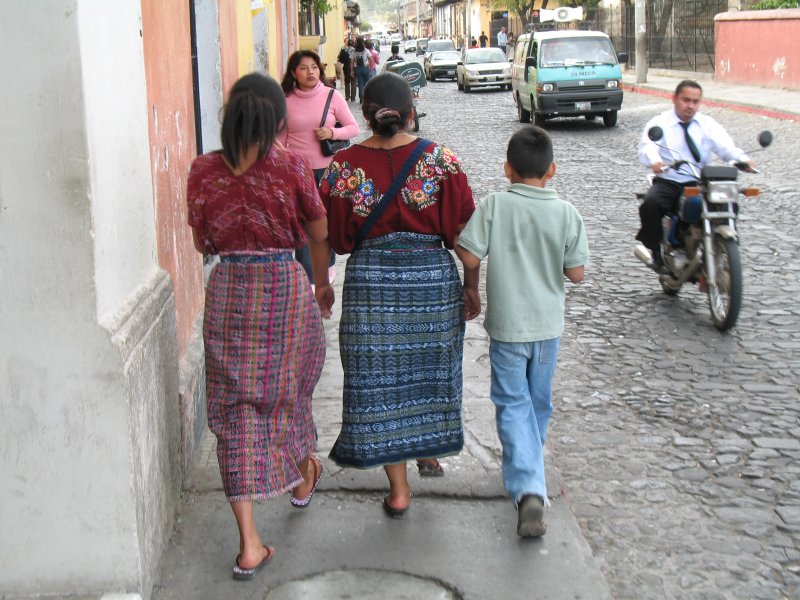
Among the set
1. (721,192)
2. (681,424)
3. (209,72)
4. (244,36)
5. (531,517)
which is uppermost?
(244,36)

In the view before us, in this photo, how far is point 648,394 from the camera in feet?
18.7

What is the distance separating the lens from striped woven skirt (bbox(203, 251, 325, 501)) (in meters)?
3.59

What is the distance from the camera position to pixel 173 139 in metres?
4.78

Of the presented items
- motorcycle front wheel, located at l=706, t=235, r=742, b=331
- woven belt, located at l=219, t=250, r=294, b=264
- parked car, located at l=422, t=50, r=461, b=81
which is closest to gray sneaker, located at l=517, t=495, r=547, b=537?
woven belt, located at l=219, t=250, r=294, b=264

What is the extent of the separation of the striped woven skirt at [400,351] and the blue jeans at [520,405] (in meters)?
0.16

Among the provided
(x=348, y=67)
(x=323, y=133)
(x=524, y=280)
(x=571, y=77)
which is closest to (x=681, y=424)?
(x=524, y=280)

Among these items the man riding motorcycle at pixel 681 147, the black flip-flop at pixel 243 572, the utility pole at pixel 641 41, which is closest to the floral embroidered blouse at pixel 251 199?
the black flip-flop at pixel 243 572

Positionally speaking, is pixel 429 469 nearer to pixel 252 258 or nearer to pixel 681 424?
pixel 252 258

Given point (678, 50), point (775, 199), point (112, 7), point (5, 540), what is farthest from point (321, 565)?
point (678, 50)

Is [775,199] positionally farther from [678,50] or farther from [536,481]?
[678,50]

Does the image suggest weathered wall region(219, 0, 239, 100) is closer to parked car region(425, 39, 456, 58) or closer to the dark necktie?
→ the dark necktie

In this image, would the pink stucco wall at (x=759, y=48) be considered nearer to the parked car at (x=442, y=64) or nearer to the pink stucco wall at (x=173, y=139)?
the parked car at (x=442, y=64)

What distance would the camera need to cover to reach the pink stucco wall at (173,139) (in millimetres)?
4305

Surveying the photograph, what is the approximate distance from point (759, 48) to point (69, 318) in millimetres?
26730
